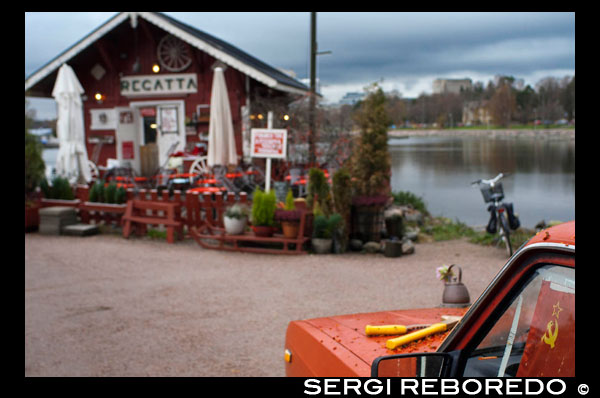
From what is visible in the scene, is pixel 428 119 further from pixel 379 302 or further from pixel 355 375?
pixel 355 375

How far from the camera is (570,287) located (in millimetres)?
1706

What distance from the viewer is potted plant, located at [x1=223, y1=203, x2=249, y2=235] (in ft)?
34.7

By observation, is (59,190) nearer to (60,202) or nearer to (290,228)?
(60,202)

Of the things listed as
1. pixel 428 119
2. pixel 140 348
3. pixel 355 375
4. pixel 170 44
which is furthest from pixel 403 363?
pixel 428 119

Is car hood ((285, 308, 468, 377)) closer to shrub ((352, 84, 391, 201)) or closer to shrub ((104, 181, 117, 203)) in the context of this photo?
shrub ((352, 84, 391, 201))

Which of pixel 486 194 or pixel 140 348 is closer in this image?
pixel 140 348

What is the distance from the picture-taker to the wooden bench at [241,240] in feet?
33.5

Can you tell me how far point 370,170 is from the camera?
1077 centimetres

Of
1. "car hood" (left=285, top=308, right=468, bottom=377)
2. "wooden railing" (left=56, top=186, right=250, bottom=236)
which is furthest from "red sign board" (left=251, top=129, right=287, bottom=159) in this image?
"car hood" (left=285, top=308, right=468, bottom=377)

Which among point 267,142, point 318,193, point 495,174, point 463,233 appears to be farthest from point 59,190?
point 495,174

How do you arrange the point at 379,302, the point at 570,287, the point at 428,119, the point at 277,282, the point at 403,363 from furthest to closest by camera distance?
1. the point at 428,119
2. the point at 277,282
3. the point at 379,302
4. the point at 403,363
5. the point at 570,287

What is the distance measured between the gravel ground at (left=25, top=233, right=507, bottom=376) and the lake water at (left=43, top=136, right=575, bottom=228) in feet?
13.0

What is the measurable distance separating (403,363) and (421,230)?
1129cm

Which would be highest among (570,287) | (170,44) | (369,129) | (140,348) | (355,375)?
(170,44)
